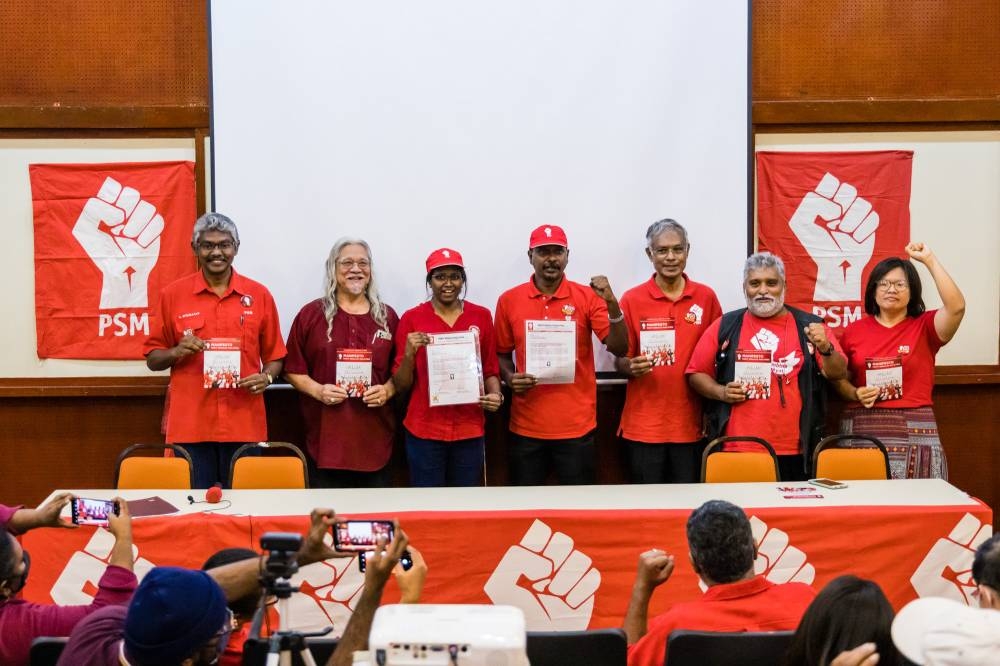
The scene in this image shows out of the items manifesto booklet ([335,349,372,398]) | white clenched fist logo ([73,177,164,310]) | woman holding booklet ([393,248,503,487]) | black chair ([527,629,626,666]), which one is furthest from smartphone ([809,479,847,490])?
white clenched fist logo ([73,177,164,310])

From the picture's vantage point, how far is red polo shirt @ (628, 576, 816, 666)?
2.74 metres

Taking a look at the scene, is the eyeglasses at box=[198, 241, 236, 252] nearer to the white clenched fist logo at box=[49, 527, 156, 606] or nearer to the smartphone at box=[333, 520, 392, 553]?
the white clenched fist logo at box=[49, 527, 156, 606]

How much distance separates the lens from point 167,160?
19.3 feet

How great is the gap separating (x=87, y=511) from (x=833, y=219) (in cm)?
466

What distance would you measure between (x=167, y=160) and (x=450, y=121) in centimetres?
174

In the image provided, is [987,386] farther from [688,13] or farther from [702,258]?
[688,13]

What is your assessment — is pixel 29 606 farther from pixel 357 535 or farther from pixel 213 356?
pixel 213 356

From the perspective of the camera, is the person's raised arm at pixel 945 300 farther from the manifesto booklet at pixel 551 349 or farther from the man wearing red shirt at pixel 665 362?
the manifesto booklet at pixel 551 349

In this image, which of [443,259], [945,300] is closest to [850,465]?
[945,300]

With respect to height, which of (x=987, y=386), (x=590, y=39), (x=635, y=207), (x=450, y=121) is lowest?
(x=987, y=386)

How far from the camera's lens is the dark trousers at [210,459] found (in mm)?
5250

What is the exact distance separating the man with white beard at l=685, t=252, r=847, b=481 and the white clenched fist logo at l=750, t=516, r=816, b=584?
1.14 m

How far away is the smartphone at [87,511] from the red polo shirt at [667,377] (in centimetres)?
318

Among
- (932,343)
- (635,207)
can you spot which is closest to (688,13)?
(635,207)
